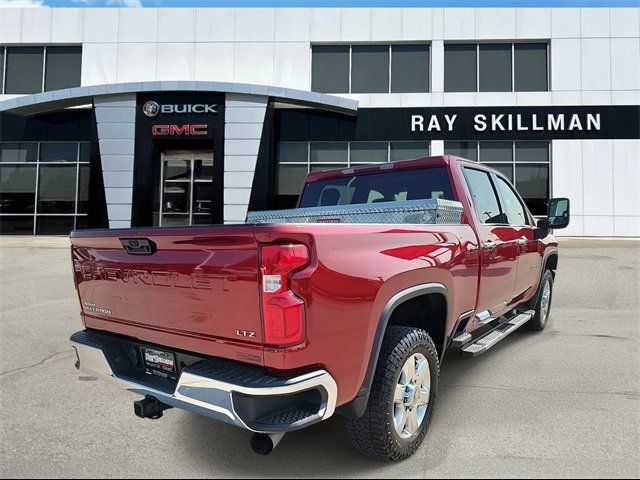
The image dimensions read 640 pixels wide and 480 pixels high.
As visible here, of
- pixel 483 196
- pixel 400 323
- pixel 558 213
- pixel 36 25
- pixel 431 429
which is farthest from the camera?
pixel 36 25

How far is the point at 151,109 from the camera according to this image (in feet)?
53.8

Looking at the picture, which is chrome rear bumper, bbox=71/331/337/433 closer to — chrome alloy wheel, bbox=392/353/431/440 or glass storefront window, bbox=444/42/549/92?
chrome alloy wheel, bbox=392/353/431/440

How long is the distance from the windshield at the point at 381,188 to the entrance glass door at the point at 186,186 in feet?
44.7

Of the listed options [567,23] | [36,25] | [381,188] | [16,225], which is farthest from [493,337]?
[36,25]

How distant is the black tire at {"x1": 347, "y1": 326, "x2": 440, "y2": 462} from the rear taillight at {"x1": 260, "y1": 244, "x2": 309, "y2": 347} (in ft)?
2.20

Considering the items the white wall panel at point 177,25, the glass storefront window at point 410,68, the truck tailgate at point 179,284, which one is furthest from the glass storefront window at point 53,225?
the truck tailgate at point 179,284

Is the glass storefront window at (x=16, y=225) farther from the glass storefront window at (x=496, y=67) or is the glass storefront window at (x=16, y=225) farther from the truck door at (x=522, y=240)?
the truck door at (x=522, y=240)

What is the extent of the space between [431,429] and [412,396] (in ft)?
1.72

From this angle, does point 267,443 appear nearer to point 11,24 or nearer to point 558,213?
point 558,213

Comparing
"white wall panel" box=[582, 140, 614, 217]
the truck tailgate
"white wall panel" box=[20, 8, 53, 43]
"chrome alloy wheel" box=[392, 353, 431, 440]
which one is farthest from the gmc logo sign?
"chrome alloy wheel" box=[392, 353, 431, 440]

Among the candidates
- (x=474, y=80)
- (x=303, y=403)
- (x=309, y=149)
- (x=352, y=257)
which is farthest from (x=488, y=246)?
(x=474, y=80)

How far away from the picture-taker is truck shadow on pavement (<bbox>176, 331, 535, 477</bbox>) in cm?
253

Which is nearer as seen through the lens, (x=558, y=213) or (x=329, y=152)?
(x=558, y=213)

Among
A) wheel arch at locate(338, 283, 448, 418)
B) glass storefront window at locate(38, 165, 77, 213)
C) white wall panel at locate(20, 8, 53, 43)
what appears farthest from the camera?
white wall panel at locate(20, 8, 53, 43)
